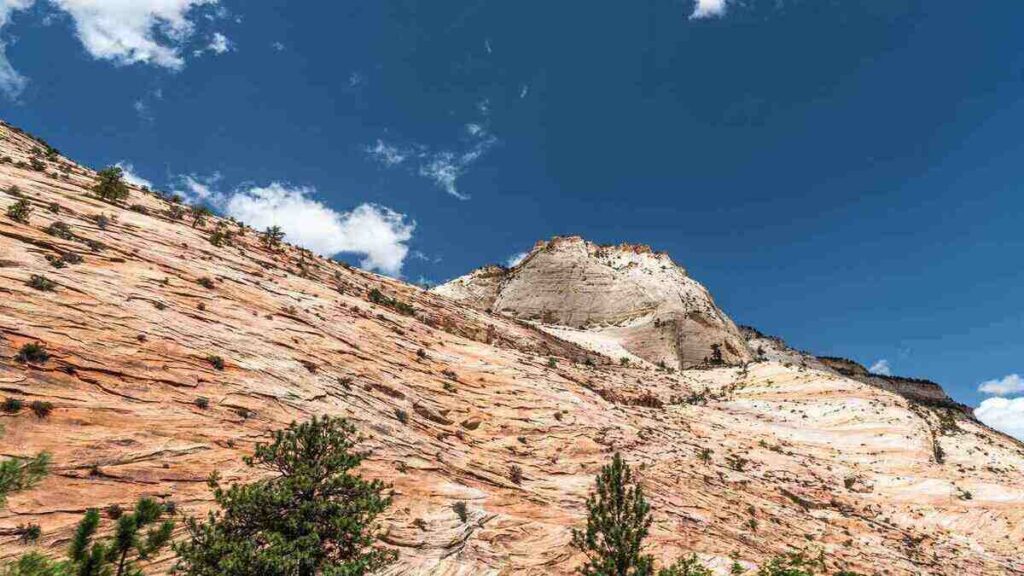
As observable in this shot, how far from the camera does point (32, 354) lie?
15148 mm

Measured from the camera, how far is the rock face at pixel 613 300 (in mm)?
80188

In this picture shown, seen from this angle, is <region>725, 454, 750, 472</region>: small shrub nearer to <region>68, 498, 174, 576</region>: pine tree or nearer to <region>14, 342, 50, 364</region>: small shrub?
<region>68, 498, 174, 576</region>: pine tree

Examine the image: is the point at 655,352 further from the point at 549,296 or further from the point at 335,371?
the point at 335,371

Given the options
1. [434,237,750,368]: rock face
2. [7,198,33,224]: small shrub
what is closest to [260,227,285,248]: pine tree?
[7,198,33,224]: small shrub

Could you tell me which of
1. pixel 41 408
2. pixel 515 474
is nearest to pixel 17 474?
pixel 41 408

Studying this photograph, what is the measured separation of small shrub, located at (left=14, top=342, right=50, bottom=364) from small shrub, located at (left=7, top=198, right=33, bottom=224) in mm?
8305

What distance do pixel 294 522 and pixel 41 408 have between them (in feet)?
24.4

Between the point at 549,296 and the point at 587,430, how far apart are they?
224 feet

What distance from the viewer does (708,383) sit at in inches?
2297

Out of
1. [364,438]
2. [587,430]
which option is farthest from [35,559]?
[587,430]

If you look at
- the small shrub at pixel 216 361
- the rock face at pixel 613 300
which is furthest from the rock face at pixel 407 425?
the rock face at pixel 613 300

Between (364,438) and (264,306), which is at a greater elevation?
(264,306)

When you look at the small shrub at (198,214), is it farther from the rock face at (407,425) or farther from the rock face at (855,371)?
the rock face at (855,371)

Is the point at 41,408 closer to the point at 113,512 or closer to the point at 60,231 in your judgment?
the point at 113,512
